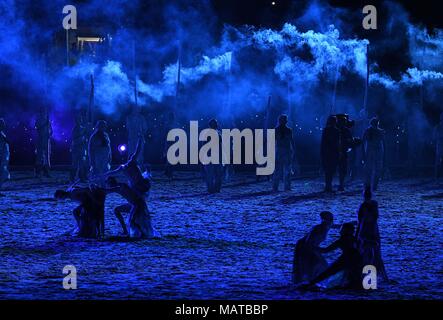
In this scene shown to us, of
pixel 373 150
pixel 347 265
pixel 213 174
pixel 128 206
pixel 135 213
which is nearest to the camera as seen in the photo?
pixel 347 265

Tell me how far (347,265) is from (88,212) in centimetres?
583

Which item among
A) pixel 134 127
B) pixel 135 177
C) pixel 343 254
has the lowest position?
pixel 343 254

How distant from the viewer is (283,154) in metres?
24.2

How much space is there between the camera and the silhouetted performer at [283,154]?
24.0 m

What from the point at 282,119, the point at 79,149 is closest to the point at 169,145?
the point at 79,149

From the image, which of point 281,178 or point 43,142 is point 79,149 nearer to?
point 43,142

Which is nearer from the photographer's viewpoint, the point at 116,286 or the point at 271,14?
the point at 116,286

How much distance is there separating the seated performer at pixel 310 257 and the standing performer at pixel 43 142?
1890 cm

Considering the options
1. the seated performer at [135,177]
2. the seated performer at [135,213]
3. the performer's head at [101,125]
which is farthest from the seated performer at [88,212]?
the performer's head at [101,125]

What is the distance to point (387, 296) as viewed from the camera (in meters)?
9.83

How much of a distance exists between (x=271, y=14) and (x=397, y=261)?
99.4 ft

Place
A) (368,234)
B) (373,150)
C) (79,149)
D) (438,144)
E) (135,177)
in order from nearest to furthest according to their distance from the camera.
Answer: (368,234) < (135,177) < (373,150) < (79,149) < (438,144)

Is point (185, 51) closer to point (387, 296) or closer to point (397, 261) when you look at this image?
point (397, 261)
